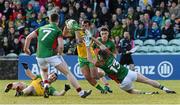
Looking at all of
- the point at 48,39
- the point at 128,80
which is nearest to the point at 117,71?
the point at 128,80

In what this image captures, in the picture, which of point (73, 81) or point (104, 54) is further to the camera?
point (104, 54)

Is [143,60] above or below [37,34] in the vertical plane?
below

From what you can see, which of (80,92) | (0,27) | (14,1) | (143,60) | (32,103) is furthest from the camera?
(14,1)

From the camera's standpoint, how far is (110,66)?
18.9 metres

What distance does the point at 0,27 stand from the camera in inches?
1166

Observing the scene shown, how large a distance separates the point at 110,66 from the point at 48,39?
2.03m

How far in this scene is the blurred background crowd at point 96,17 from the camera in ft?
95.6

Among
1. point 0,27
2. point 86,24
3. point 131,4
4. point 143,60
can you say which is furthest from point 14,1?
point 86,24

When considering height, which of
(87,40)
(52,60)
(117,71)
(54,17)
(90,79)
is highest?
(54,17)

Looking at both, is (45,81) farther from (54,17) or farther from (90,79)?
(90,79)

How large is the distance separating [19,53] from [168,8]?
649cm

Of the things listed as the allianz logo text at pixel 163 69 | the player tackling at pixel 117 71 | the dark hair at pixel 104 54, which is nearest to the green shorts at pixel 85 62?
the player tackling at pixel 117 71

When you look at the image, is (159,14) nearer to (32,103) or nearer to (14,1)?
(14,1)

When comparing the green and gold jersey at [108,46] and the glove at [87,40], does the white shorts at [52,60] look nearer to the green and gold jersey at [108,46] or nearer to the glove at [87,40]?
the glove at [87,40]
